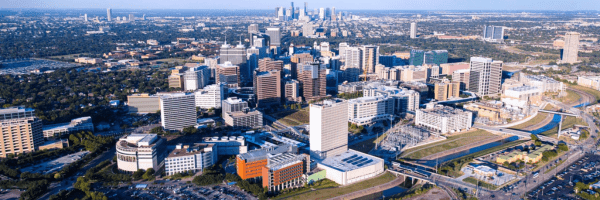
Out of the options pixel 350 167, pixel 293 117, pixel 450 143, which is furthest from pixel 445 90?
pixel 350 167

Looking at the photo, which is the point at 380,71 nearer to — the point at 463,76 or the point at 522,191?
the point at 463,76

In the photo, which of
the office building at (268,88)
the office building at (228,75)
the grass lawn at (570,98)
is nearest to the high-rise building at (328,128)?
the office building at (268,88)

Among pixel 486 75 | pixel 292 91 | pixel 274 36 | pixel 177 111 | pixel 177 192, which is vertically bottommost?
pixel 177 192

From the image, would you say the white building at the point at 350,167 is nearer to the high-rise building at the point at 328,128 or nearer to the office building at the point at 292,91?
the high-rise building at the point at 328,128

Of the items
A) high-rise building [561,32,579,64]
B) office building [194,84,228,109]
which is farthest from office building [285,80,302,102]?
high-rise building [561,32,579,64]

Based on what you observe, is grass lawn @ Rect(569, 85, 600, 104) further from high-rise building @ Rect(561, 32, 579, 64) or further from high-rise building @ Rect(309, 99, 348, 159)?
high-rise building @ Rect(309, 99, 348, 159)

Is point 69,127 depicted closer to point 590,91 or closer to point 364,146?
point 364,146
